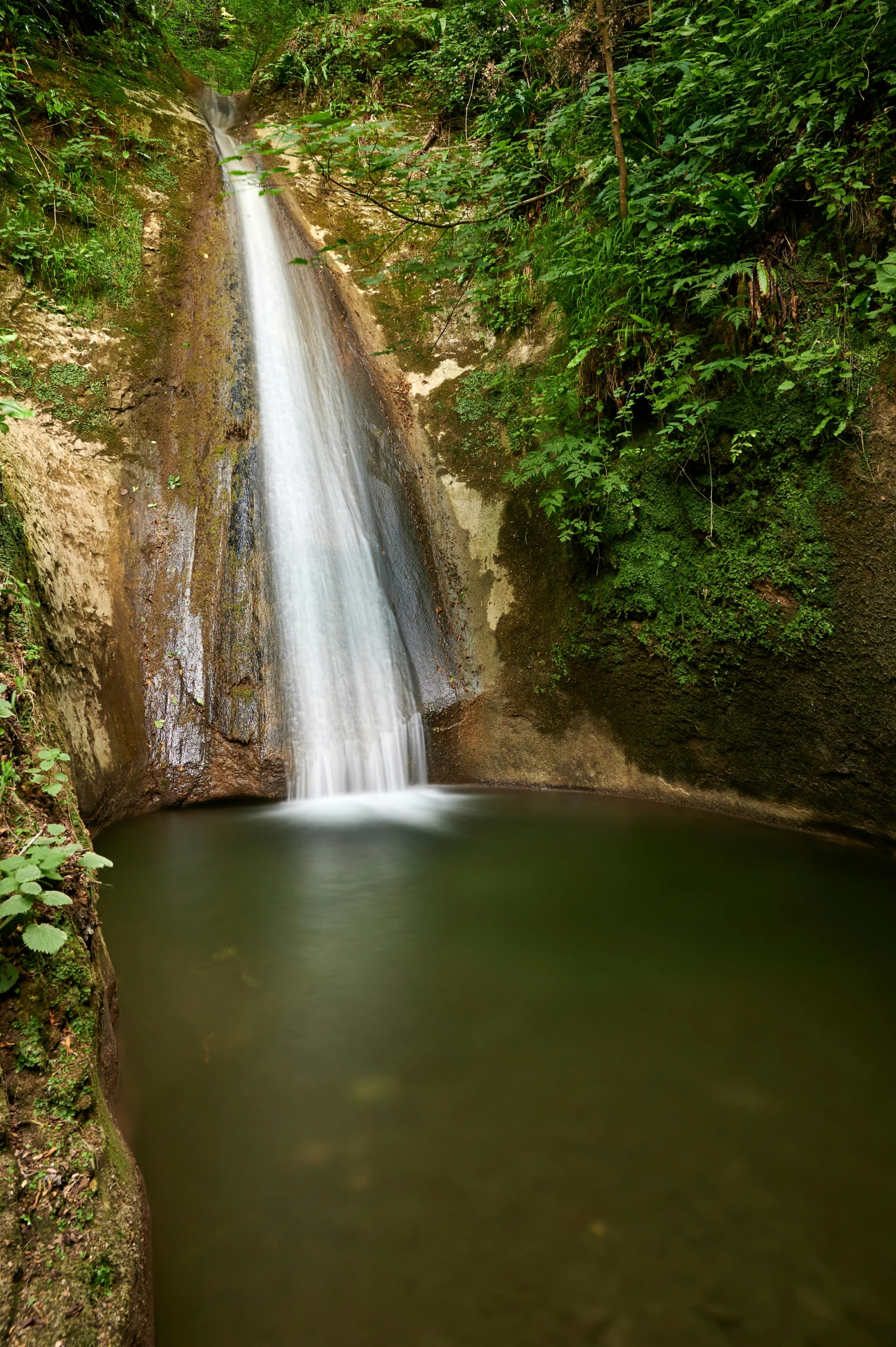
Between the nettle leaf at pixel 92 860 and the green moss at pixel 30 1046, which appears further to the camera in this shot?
the nettle leaf at pixel 92 860

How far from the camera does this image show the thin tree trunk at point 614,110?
14.6ft

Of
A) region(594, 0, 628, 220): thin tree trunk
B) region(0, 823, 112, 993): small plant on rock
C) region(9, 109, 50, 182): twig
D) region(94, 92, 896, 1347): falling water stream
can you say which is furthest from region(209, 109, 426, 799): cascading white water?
region(0, 823, 112, 993): small plant on rock

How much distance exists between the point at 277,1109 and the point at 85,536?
15.8ft

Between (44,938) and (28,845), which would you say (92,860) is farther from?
(44,938)

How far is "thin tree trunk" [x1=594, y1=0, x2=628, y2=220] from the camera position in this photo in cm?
444

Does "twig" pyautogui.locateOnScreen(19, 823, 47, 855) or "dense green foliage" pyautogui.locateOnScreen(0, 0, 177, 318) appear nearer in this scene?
"twig" pyautogui.locateOnScreen(19, 823, 47, 855)

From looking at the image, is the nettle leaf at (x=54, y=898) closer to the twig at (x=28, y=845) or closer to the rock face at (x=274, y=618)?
the twig at (x=28, y=845)

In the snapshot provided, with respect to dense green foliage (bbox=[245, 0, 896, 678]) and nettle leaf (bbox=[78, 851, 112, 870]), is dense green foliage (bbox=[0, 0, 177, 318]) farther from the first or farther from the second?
nettle leaf (bbox=[78, 851, 112, 870])

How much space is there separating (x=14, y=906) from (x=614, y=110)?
5.64 meters

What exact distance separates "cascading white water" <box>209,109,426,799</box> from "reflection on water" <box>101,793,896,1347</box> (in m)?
1.38

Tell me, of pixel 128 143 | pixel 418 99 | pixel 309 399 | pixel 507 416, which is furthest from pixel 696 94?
pixel 128 143

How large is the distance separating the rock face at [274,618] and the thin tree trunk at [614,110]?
6.12ft

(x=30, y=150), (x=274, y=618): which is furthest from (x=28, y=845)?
(x=30, y=150)

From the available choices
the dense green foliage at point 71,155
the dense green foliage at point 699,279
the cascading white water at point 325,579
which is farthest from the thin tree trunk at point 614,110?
the dense green foliage at point 71,155
